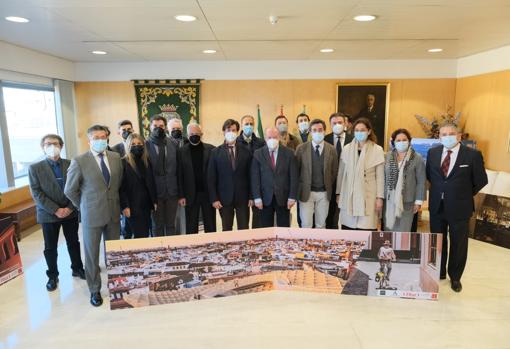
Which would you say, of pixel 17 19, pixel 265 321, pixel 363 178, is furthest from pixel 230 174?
pixel 17 19

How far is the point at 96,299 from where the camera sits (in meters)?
3.09

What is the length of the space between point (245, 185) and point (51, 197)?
1841 mm

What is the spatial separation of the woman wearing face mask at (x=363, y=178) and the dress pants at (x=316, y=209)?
0.66 feet

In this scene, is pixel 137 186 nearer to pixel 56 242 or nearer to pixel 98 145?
pixel 98 145

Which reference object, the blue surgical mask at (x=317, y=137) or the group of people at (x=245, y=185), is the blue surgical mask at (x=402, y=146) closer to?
the group of people at (x=245, y=185)

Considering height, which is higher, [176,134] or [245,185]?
[176,134]

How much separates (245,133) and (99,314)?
2.24 m

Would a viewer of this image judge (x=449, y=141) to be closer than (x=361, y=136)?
Yes

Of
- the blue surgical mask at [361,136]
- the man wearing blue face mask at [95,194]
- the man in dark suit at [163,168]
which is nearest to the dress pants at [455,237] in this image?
the blue surgical mask at [361,136]

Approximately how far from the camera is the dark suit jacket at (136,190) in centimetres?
330

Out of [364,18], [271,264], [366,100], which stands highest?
[364,18]

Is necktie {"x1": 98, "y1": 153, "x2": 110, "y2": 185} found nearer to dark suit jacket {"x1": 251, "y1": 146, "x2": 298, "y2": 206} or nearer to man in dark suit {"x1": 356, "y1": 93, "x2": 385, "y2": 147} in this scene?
dark suit jacket {"x1": 251, "y1": 146, "x2": 298, "y2": 206}

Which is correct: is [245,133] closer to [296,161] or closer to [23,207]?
[296,161]

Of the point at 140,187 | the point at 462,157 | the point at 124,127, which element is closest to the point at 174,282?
the point at 140,187
